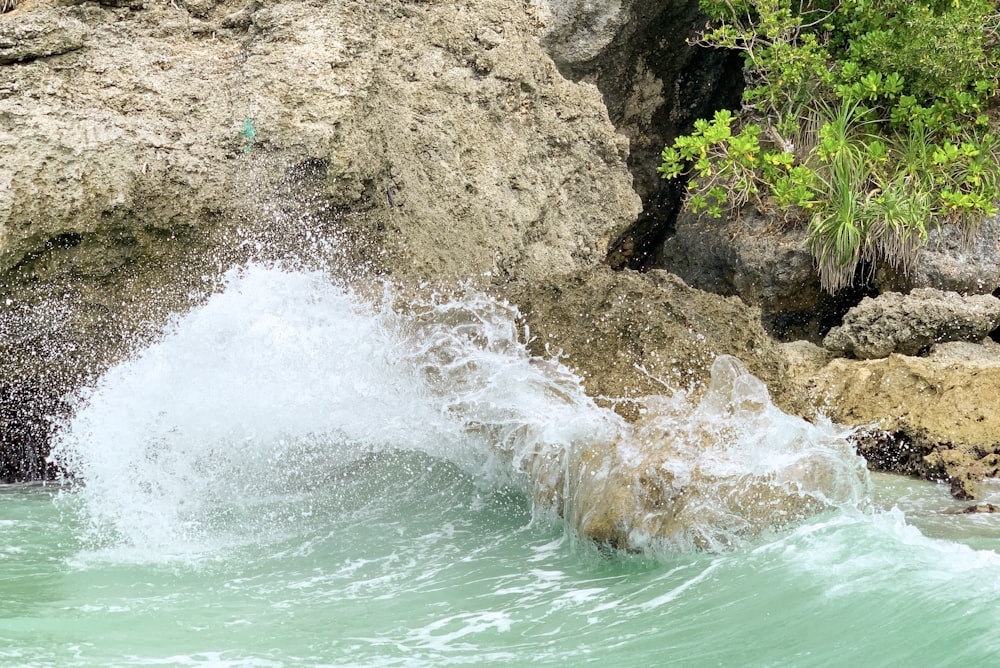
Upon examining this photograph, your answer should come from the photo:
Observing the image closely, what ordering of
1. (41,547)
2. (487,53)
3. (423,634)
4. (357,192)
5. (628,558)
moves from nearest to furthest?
(423,634) → (628,558) → (41,547) → (357,192) → (487,53)

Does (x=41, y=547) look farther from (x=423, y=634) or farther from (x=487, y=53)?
(x=487, y=53)

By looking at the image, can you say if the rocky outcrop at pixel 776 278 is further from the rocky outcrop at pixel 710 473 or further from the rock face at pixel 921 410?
the rocky outcrop at pixel 710 473

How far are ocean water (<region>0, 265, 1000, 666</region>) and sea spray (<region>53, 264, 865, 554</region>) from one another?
11 mm

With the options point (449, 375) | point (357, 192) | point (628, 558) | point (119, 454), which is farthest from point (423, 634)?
point (357, 192)

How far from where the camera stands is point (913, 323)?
5.89 meters

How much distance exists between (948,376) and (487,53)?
284 cm

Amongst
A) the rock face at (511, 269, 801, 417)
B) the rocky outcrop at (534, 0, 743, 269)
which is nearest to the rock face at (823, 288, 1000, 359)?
the rock face at (511, 269, 801, 417)

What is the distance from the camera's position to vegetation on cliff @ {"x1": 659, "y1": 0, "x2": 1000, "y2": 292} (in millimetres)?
6574

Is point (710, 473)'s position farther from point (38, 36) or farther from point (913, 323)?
point (38, 36)

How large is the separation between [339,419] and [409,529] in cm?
60

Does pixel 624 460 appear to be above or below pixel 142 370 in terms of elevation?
below

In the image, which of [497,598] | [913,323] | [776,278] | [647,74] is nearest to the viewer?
[497,598]

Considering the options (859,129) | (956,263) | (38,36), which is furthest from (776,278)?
(38,36)

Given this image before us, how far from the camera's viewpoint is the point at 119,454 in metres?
4.70
